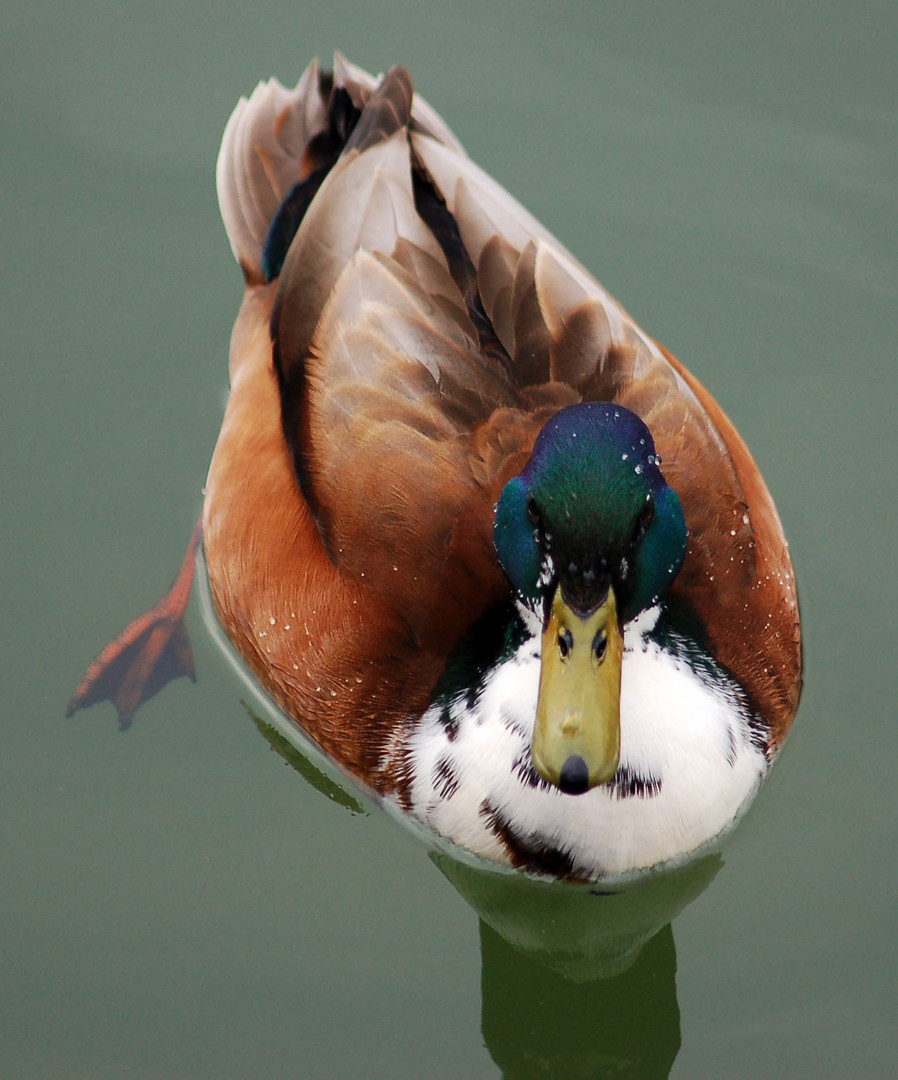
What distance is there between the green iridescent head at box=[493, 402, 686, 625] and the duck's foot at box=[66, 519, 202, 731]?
5.86 ft

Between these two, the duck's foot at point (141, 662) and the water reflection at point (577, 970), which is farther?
the duck's foot at point (141, 662)

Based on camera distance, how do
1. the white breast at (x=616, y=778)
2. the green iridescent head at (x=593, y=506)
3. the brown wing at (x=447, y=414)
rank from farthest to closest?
the brown wing at (x=447, y=414), the white breast at (x=616, y=778), the green iridescent head at (x=593, y=506)

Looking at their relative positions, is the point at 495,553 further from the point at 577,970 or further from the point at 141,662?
the point at 141,662

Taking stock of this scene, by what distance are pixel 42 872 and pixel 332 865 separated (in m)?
0.84

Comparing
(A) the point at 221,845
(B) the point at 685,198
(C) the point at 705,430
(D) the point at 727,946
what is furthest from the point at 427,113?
(D) the point at 727,946

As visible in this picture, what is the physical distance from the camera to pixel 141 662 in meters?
4.94

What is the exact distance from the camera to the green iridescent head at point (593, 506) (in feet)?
11.0

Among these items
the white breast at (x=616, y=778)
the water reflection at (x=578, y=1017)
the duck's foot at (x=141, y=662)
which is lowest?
the water reflection at (x=578, y=1017)

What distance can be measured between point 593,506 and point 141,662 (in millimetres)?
2100

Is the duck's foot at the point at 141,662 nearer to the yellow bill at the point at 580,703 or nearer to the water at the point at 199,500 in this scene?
the water at the point at 199,500

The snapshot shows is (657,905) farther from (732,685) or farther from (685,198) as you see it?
(685,198)

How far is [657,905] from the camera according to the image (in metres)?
4.39

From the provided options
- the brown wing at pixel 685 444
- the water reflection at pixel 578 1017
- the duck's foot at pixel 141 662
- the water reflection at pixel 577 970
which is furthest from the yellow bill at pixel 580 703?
the duck's foot at pixel 141 662

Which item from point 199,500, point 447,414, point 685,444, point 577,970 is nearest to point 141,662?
point 199,500
